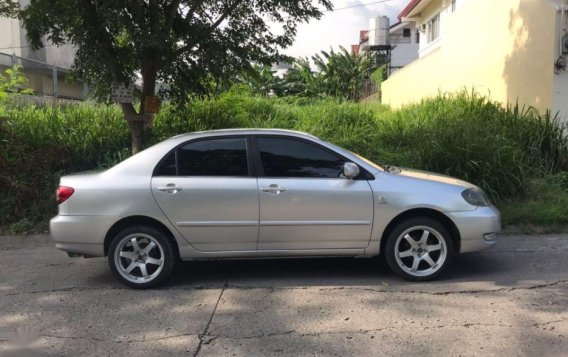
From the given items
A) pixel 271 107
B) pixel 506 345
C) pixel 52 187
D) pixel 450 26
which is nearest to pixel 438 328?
pixel 506 345

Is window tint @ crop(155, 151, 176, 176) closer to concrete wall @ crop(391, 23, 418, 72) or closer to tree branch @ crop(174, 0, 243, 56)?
tree branch @ crop(174, 0, 243, 56)

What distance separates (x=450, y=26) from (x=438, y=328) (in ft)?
41.1

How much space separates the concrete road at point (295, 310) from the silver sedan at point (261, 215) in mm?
331

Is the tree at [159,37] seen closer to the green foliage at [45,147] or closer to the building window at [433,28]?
the green foliage at [45,147]

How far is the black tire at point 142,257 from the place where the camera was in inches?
215

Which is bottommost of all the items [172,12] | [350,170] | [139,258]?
[139,258]

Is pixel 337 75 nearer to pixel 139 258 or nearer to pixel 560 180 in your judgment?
pixel 560 180

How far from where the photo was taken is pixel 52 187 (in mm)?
8977

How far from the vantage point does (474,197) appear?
18.3 ft

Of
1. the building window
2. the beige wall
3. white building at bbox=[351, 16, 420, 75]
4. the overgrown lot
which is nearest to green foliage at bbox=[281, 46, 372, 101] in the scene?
white building at bbox=[351, 16, 420, 75]

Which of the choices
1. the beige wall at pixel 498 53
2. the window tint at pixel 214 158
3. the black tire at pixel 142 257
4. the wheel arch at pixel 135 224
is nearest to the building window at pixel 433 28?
the beige wall at pixel 498 53

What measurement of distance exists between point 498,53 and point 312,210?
326 inches

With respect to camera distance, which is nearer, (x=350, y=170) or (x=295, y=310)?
(x=295, y=310)

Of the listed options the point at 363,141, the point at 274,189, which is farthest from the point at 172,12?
the point at 363,141
